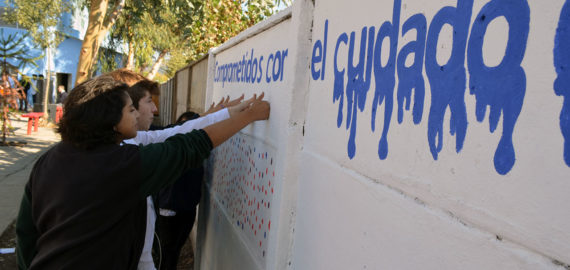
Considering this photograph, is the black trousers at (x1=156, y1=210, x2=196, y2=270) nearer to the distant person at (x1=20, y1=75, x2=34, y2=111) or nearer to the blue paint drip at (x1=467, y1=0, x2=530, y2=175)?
the blue paint drip at (x1=467, y1=0, x2=530, y2=175)

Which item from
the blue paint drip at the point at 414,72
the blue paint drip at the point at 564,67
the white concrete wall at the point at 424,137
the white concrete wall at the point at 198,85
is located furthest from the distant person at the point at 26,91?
the blue paint drip at the point at 564,67

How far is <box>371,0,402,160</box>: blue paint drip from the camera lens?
1110 millimetres

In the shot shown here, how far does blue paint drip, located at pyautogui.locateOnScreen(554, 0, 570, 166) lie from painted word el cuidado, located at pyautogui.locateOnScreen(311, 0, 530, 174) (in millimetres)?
64

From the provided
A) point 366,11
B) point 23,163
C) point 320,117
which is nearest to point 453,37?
point 366,11

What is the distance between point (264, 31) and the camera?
2350 mm

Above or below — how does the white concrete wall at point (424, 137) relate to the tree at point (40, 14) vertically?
below

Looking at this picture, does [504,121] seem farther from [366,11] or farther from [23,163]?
[23,163]

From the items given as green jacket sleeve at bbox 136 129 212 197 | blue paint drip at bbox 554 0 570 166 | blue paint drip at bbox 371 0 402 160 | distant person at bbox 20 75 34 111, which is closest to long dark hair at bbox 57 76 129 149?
green jacket sleeve at bbox 136 129 212 197

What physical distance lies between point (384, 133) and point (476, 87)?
1.05ft

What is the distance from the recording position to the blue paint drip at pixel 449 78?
0.88 meters

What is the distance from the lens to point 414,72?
3.38ft

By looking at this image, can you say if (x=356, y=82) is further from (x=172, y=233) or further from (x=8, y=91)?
(x=8, y=91)

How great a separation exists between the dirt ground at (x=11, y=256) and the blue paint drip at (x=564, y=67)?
15.1ft

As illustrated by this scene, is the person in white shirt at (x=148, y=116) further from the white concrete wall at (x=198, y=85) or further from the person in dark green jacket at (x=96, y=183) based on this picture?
the white concrete wall at (x=198, y=85)
